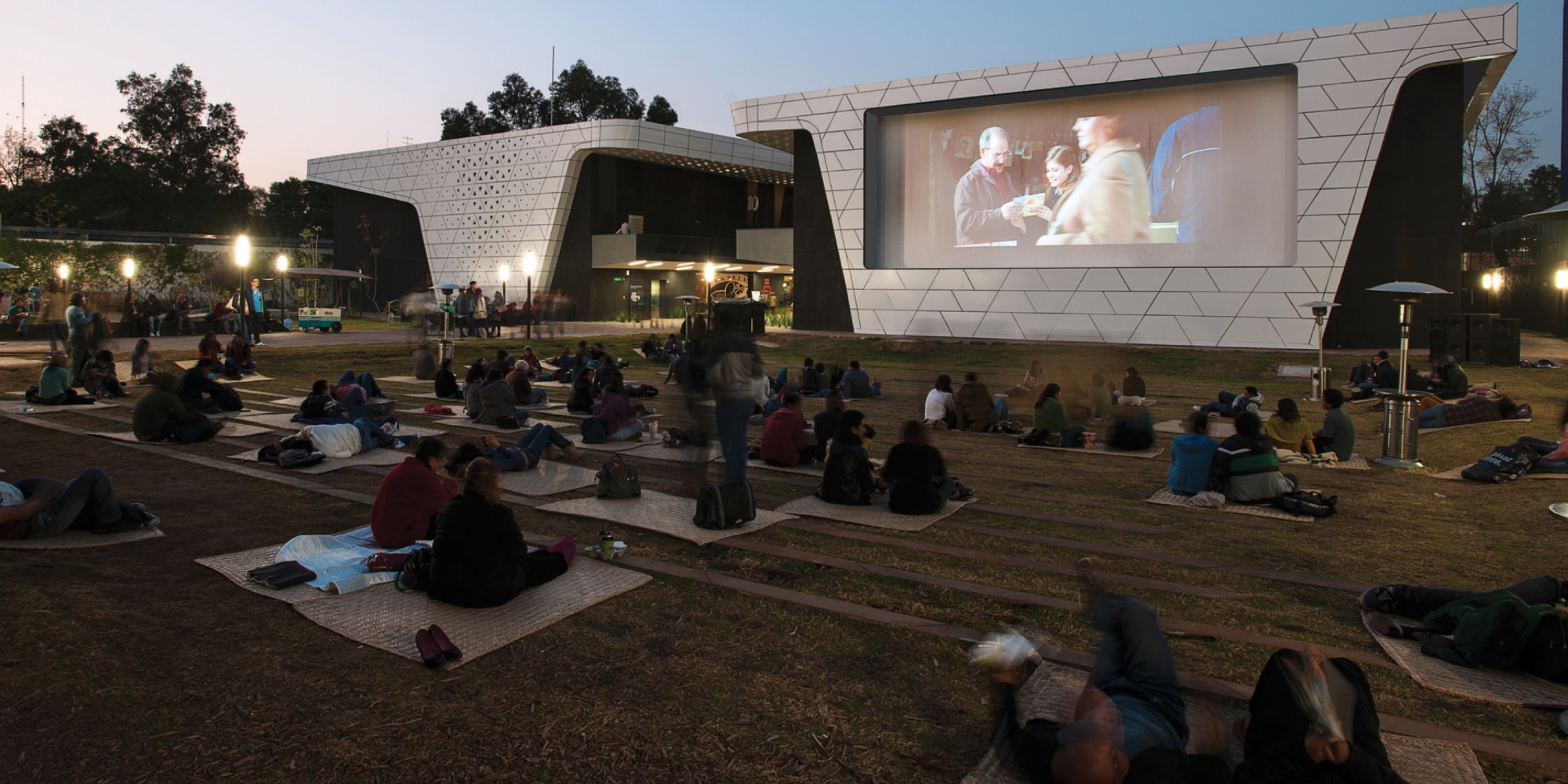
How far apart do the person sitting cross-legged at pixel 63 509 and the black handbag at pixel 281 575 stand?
5.24ft

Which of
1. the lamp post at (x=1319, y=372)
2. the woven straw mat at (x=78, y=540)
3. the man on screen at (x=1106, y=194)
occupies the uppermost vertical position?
the man on screen at (x=1106, y=194)

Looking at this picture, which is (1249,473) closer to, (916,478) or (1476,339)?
(916,478)

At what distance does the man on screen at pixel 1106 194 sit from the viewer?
2322 cm

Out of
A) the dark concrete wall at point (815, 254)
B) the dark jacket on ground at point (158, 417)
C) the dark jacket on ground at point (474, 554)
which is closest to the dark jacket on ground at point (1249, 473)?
the dark jacket on ground at point (474, 554)

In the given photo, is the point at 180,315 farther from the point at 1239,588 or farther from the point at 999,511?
the point at 1239,588

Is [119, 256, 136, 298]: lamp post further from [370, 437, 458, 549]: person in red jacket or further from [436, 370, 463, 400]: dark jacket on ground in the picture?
[370, 437, 458, 549]: person in red jacket

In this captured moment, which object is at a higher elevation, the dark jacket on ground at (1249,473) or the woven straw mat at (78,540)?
the dark jacket on ground at (1249,473)

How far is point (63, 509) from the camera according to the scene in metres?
5.95

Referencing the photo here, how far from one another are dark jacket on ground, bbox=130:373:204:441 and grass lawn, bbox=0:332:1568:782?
132cm

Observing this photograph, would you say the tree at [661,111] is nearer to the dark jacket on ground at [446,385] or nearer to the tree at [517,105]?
the tree at [517,105]

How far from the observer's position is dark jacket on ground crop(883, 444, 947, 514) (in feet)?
23.8

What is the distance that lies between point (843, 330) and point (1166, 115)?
1116 centimetres

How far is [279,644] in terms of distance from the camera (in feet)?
14.7

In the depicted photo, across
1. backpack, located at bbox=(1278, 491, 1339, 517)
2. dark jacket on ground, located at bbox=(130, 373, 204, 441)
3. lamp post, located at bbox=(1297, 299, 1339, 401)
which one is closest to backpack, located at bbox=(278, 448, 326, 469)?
dark jacket on ground, located at bbox=(130, 373, 204, 441)
